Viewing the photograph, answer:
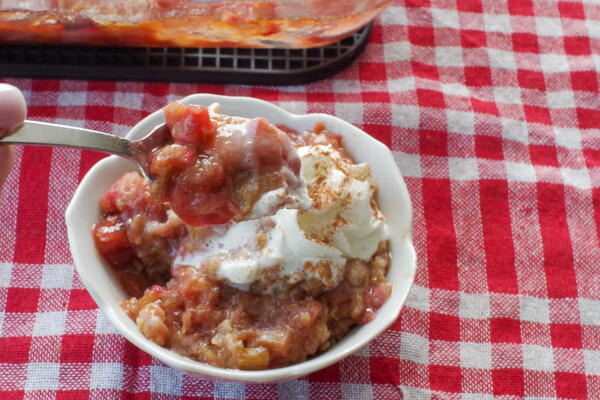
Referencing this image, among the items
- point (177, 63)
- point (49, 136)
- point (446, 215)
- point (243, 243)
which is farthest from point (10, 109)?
point (446, 215)

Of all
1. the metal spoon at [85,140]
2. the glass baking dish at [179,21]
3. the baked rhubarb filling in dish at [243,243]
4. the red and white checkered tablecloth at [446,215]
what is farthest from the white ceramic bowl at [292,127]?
the glass baking dish at [179,21]

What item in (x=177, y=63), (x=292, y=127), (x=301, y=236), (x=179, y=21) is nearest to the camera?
(x=301, y=236)

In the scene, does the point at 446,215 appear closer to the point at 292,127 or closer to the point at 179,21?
the point at 292,127

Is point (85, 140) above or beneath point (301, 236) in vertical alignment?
above

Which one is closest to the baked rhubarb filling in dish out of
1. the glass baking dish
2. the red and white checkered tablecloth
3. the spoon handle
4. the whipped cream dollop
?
the whipped cream dollop

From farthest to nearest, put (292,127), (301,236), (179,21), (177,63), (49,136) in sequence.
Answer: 1. (177,63)
2. (179,21)
3. (292,127)
4. (301,236)
5. (49,136)

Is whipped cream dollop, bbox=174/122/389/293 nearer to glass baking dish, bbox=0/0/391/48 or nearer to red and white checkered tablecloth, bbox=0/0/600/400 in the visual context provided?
red and white checkered tablecloth, bbox=0/0/600/400

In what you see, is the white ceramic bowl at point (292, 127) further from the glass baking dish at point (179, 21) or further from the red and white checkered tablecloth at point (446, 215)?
the glass baking dish at point (179, 21)
